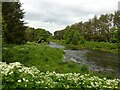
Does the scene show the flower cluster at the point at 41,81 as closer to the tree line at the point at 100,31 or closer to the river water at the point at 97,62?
the river water at the point at 97,62

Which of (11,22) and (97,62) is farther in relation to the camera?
(97,62)

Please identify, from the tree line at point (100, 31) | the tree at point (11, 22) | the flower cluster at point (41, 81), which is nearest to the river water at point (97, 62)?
the tree at point (11, 22)

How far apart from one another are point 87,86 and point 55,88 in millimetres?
2127

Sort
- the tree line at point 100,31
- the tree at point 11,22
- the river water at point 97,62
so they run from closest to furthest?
the tree at point 11,22
the river water at point 97,62
the tree line at point 100,31

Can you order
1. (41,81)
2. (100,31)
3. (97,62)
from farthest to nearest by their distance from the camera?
(100,31)
(97,62)
(41,81)

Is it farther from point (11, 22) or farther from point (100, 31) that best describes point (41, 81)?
point (100, 31)

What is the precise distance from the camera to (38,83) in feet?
46.6

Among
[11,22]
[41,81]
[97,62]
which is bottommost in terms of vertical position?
[97,62]

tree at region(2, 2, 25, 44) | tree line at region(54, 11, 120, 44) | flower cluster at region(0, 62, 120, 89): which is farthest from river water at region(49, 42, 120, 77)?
tree line at region(54, 11, 120, 44)

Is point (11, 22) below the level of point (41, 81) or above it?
above

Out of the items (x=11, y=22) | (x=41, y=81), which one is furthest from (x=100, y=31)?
(x=41, y=81)

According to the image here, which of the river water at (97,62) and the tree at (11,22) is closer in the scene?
the tree at (11,22)

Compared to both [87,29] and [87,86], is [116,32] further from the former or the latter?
[87,86]

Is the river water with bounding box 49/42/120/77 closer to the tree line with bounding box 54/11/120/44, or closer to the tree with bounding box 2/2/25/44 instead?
the tree with bounding box 2/2/25/44
